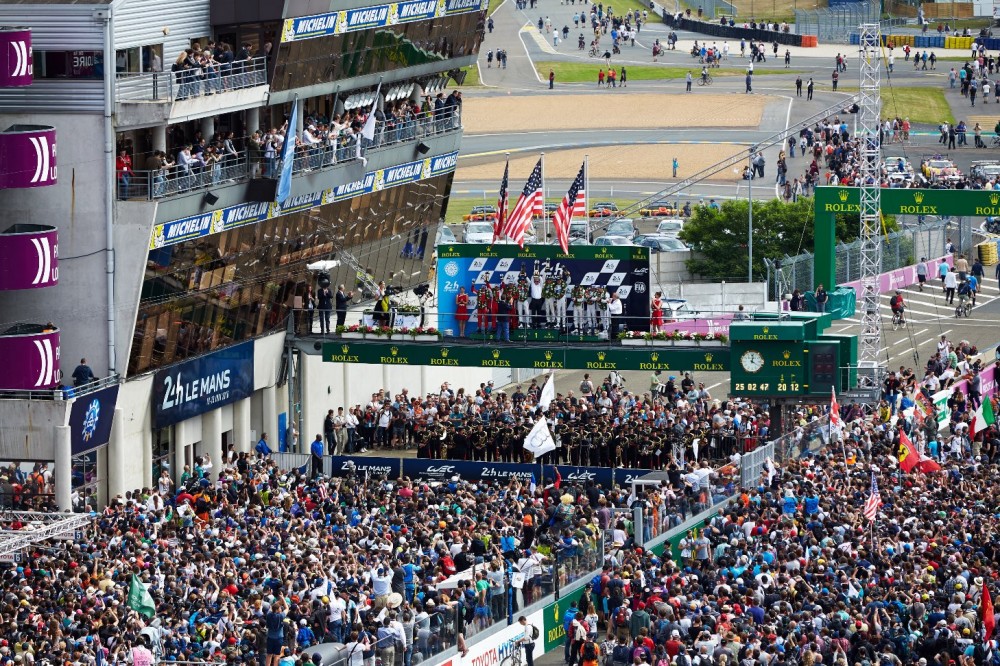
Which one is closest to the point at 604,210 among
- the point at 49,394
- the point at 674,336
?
the point at 674,336

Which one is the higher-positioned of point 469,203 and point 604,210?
point 469,203

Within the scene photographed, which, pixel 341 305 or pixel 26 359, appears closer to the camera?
pixel 26 359

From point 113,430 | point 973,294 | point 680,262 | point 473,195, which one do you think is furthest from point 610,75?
point 113,430

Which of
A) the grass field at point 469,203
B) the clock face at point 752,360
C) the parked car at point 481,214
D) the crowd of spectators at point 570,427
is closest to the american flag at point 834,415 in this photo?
the crowd of spectators at point 570,427

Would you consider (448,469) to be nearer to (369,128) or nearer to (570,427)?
(570,427)

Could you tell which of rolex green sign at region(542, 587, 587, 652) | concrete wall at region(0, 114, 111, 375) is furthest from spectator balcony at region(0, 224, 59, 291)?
rolex green sign at region(542, 587, 587, 652)

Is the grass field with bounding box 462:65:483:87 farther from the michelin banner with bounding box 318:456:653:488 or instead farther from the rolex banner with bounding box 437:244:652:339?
the michelin banner with bounding box 318:456:653:488

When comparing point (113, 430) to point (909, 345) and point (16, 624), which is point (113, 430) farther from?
point (909, 345)

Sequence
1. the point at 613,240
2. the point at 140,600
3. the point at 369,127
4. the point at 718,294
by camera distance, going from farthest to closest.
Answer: the point at 613,240 < the point at 718,294 < the point at 369,127 < the point at 140,600
